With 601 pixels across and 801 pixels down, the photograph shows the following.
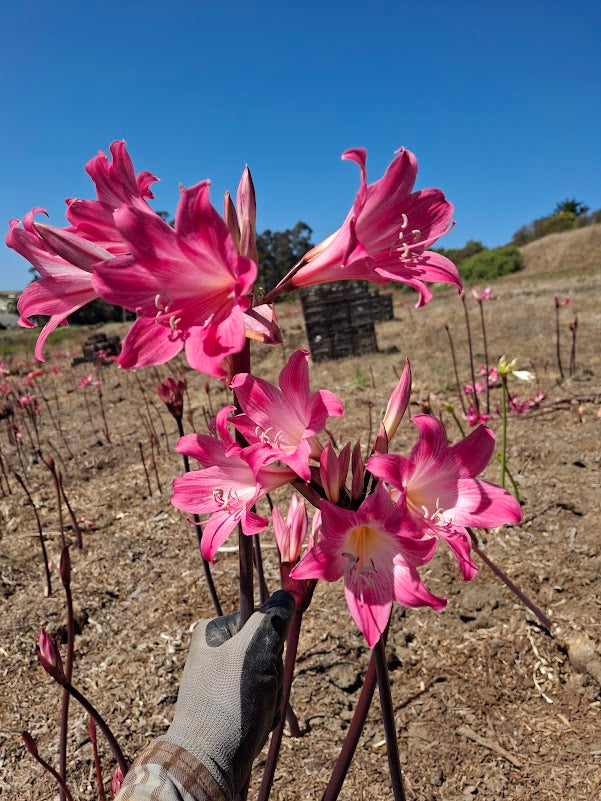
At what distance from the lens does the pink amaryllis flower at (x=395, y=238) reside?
1.10 metres

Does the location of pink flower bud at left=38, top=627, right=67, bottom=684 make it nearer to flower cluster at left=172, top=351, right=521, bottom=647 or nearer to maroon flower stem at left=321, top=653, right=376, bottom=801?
flower cluster at left=172, top=351, right=521, bottom=647

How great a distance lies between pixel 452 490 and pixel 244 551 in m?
0.48

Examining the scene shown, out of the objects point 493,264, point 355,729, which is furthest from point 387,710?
point 493,264

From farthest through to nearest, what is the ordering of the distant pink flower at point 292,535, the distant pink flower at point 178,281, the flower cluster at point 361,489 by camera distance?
the distant pink flower at point 292,535
the flower cluster at point 361,489
the distant pink flower at point 178,281

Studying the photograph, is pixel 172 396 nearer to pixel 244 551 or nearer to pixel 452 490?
pixel 244 551

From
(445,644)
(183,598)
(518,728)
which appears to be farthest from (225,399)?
(518,728)

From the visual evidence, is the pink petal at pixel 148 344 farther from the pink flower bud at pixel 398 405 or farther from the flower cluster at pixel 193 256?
the pink flower bud at pixel 398 405

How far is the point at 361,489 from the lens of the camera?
1.11 m

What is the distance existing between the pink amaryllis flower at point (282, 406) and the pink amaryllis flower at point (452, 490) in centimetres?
18

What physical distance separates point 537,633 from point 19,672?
2.48m

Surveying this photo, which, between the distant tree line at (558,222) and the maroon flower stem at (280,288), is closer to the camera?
the maroon flower stem at (280,288)

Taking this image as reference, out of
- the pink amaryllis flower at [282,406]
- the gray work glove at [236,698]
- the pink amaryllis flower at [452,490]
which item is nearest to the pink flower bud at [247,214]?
the pink amaryllis flower at [282,406]

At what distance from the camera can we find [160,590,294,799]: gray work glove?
1.27m

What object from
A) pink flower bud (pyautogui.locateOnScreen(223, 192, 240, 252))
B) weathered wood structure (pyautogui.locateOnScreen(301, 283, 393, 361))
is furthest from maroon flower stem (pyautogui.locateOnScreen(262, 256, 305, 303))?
weathered wood structure (pyautogui.locateOnScreen(301, 283, 393, 361))
